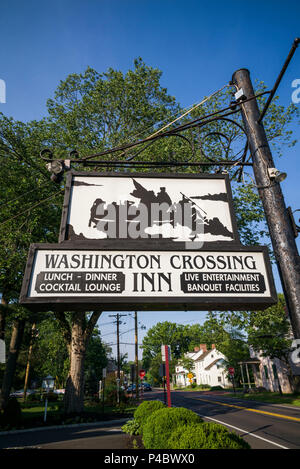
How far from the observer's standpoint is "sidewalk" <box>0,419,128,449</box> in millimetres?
11227

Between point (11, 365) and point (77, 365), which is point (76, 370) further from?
point (11, 365)

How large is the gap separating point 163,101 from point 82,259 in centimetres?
1983

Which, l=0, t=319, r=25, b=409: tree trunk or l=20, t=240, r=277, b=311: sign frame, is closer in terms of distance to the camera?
l=20, t=240, r=277, b=311: sign frame

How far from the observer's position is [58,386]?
56.8 metres

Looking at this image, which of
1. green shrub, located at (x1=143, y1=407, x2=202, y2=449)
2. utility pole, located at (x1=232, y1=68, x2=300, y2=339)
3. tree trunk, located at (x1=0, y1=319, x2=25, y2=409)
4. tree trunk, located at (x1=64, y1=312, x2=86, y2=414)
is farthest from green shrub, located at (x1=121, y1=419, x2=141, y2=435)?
utility pole, located at (x1=232, y1=68, x2=300, y2=339)

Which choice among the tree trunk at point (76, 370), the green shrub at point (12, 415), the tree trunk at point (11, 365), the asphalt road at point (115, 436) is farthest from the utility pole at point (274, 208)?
the tree trunk at point (11, 365)

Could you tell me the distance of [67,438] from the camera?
13.0 m

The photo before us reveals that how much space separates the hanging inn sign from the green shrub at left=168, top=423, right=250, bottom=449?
3990 mm

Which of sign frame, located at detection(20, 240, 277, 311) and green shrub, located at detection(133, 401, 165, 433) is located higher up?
sign frame, located at detection(20, 240, 277, 311)

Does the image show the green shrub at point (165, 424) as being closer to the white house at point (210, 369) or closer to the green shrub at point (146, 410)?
the green shrub at point (146, 410)

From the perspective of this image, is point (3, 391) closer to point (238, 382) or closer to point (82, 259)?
point (82, 259)

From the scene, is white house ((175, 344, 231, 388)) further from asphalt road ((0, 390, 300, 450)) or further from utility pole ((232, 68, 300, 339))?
utility pole ((232, 68, 300, 339))

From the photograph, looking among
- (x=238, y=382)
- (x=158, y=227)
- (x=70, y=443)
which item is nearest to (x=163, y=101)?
(x=158, y=227)

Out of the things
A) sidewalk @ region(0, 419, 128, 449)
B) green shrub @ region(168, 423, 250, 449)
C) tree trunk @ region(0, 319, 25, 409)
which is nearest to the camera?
green shrub @ region(168, 423, 250, 449)
